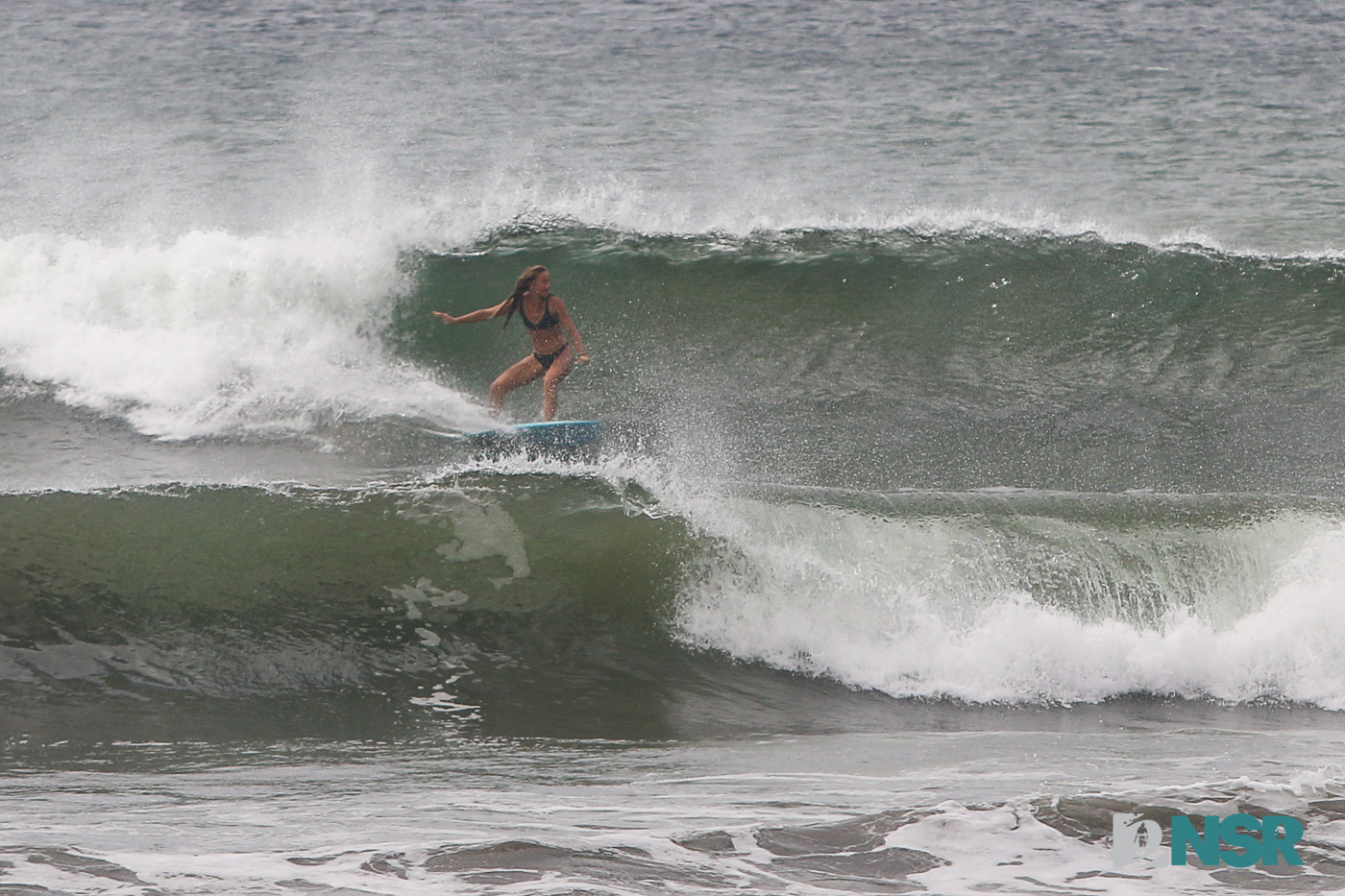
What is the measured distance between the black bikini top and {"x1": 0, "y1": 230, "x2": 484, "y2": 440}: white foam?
3.66 feet

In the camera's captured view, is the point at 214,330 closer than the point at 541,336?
No

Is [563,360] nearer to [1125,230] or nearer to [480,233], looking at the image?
[480,233]

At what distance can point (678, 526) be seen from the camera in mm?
7160

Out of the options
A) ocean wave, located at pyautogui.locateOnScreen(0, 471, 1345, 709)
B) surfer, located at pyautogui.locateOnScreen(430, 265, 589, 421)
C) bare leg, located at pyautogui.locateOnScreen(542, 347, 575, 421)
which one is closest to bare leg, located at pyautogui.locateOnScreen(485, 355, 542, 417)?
surfer, located at pyautogui.locateOnScreen(430, 265, 589, 421)

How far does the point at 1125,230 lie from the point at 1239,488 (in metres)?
5.12

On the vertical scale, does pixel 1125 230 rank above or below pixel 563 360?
above

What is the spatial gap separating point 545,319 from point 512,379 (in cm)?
65

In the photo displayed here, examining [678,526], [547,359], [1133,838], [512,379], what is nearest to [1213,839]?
[1133,838]

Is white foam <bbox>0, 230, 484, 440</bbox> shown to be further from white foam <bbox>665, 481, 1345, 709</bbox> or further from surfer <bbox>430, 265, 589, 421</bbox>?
white foam <bbox>665, 481, 1345, 709</bbox>

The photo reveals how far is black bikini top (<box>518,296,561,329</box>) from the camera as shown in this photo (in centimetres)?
801

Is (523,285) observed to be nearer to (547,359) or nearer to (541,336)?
(541,336)

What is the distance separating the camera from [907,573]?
22.2 ft

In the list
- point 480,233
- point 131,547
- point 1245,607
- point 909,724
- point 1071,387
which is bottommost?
point 909,724

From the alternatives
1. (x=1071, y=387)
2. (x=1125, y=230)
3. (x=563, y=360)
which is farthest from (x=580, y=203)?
(x=1125, y=230)
